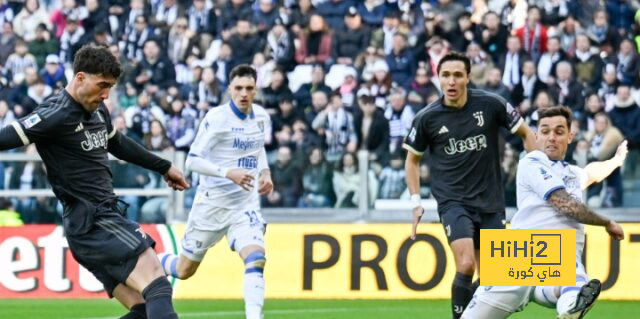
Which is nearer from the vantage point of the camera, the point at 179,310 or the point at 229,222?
the point at 229,222

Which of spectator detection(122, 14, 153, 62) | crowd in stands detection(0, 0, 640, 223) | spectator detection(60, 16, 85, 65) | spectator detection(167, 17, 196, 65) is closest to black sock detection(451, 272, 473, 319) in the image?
crowd in stands detection(0, 0, 640, 223)

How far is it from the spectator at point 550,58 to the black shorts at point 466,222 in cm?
790

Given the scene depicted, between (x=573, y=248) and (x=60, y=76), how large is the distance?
47.6 ft

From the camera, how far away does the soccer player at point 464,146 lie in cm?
1207

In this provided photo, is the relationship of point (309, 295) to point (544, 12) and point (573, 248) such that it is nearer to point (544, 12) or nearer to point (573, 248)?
point (544, 12)

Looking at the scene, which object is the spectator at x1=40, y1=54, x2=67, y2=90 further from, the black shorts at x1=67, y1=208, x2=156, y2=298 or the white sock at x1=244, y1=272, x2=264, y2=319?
the black shorts at x1=67, y1=208, x2=156, y2=298

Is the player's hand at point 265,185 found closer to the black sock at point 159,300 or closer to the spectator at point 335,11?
the black sock at point 159,300

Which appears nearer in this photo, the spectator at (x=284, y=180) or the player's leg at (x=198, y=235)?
the player's leg at (x=198, y=235)

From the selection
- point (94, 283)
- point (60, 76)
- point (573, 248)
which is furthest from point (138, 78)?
point (573, 248)

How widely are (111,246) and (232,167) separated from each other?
4201 millimetres


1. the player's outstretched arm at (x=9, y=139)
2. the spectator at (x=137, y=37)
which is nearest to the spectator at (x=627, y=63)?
the spectator at (x=137, y=37)

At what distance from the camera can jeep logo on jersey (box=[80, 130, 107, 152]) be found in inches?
356

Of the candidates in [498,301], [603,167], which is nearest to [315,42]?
[603,167]

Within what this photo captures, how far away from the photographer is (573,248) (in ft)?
31.3
